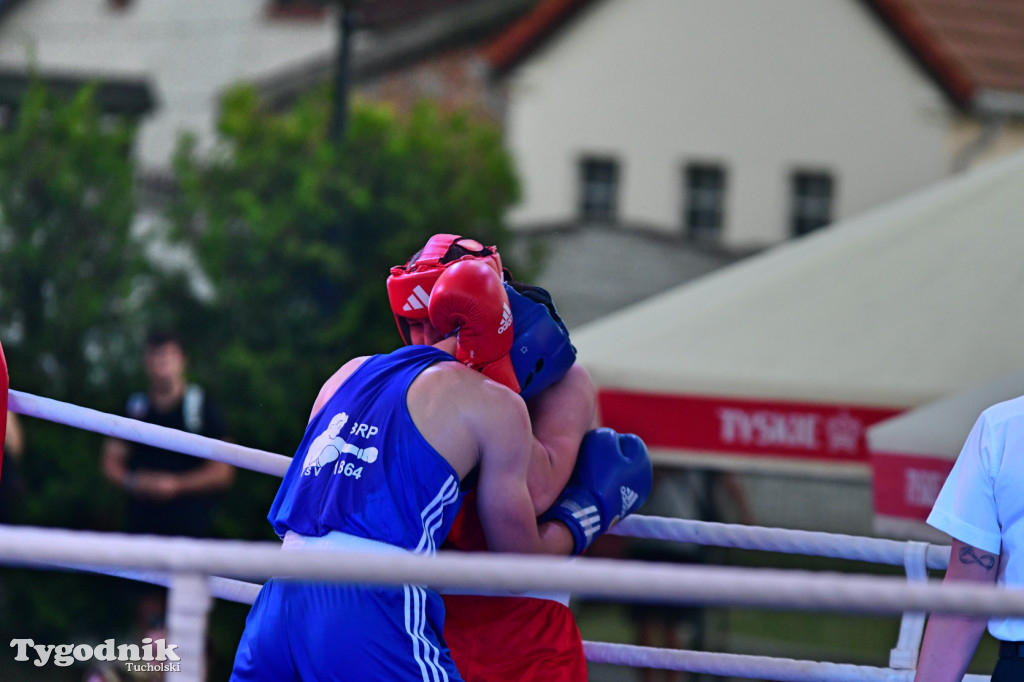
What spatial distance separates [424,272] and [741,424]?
2381 millimetres

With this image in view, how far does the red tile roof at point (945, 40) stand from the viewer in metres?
13.6

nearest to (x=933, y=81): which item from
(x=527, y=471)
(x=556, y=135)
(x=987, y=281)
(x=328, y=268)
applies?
(x=556, y=135)

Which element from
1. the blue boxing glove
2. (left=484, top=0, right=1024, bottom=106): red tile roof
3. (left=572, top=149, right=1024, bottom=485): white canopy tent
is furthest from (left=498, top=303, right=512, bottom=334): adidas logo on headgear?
(left=484, top=0, right=1024, bottom=106): red tile roof

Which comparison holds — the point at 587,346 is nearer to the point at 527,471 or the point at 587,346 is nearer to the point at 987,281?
the point at 987,281

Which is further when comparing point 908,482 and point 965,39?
point 965,39

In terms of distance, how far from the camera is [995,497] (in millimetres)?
1984

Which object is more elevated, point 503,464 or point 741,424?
point 503,464

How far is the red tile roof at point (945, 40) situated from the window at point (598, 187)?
1.48 m

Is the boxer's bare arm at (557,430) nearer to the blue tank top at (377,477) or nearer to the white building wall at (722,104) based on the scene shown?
the blue tank top at (377,477)

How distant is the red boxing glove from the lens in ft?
7.55

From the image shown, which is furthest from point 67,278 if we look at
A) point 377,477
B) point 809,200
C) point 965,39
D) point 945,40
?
point 965,39

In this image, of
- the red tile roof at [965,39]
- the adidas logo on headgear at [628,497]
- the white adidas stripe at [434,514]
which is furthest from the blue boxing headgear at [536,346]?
the red tile roof at [965,39]

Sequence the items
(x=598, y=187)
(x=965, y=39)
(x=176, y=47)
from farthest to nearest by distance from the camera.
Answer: (x=176, y=47) < (x=598, y=187) < (x=965, y=39)

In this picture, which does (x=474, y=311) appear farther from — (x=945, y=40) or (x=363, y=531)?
(x=945, y=40)
